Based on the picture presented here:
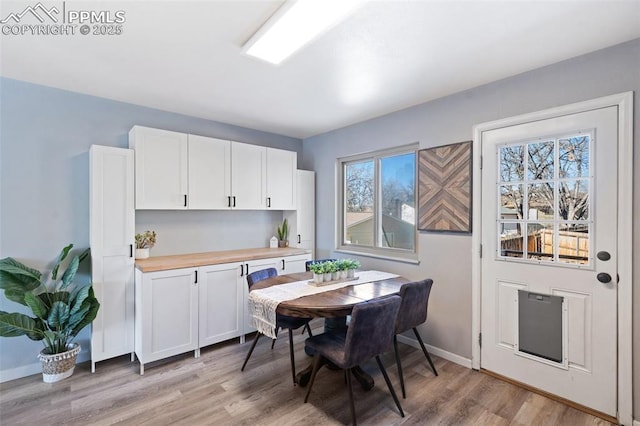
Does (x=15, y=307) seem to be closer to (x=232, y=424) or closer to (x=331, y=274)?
(x=232, y=424)

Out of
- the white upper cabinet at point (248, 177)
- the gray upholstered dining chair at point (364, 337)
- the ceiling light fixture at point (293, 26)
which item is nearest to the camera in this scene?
the ceiling light fixture at point (293, 26)

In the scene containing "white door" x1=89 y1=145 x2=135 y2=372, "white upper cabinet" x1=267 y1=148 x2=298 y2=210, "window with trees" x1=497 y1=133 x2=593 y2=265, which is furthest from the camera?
"white upper cabinet" x1=267 y1=148 x2=298 y2=210

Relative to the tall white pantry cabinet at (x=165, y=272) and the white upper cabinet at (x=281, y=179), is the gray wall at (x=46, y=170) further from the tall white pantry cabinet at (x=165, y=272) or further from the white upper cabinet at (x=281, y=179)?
the white upper cabinet at (x=281, y=179)

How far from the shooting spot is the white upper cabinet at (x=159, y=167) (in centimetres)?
284

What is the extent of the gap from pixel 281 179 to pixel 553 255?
2.96 m

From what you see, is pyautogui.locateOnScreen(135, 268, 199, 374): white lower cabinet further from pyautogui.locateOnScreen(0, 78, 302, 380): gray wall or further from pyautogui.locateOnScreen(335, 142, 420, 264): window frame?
pyautogui.locateOnScreen(335, 142, 420, 264): window frame

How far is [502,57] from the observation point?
2160mm

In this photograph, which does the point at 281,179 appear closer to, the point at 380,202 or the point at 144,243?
the point at 380,202

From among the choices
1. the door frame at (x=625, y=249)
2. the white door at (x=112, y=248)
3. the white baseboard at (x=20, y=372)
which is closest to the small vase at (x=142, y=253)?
the white door at (x=112, y=248)

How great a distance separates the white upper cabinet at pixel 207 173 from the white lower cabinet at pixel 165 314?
0.72 metres

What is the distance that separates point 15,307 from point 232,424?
7.17ft

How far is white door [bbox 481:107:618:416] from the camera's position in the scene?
204 cm

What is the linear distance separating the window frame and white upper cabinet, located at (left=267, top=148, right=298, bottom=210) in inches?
24.8

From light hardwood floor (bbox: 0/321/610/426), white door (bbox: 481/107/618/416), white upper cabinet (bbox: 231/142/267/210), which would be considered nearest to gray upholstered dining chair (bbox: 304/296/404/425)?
light hardwood floor (bbox: 0/321/610/426)
